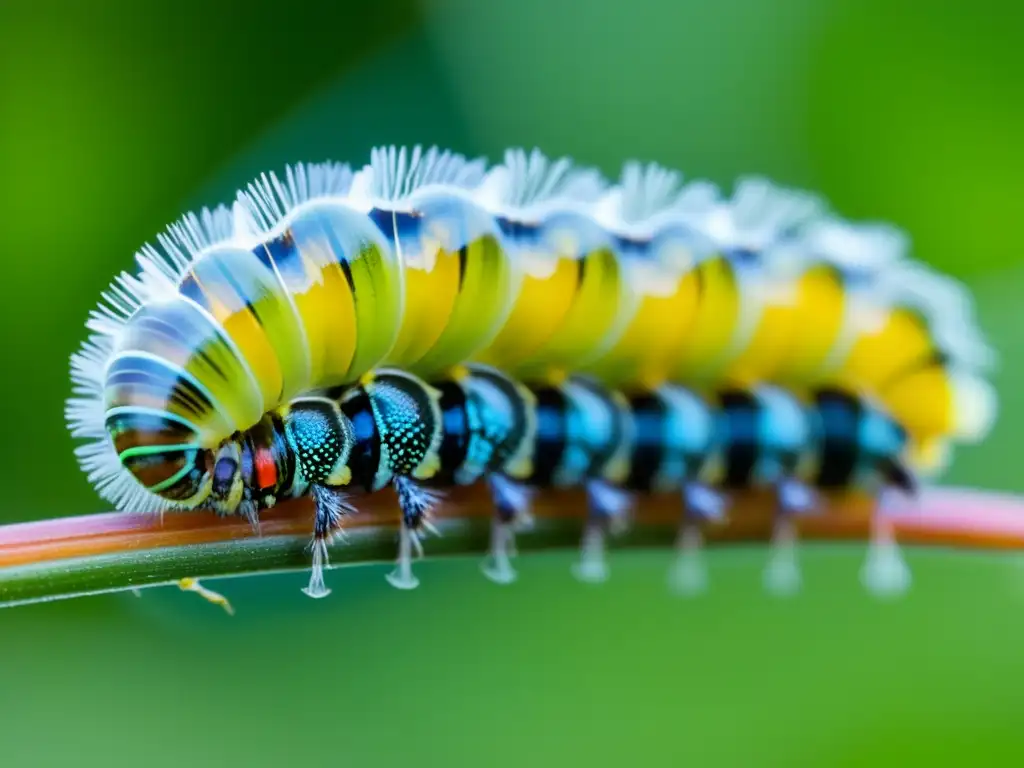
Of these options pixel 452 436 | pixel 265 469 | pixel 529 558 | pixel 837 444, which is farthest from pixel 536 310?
pixel 529 558

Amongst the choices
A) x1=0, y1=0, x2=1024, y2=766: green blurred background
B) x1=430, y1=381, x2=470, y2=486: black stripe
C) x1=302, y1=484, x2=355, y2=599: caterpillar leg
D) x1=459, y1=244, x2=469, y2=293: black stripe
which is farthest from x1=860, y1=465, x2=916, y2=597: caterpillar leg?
x1=302, y1=484, x2=355, y2=599: caterpillar leg

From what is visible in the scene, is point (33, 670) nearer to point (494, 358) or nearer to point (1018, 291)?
point (494, 358)

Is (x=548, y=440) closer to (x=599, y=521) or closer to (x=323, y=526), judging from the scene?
(x=599, y=521)

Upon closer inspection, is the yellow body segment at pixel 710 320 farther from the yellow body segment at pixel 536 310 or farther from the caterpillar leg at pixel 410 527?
the caterpillar leg at pixel 410 527

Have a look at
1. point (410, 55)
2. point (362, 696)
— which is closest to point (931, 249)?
point (410, 55)

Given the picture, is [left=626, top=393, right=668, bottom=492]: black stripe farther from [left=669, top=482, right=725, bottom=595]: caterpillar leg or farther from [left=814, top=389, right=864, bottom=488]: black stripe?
[left=814, top=389, right=864, bottom=488]: black stripe

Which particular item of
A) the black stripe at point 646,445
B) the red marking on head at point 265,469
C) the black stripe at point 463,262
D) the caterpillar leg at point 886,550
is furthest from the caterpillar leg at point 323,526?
the caterpillar leg at point 886,550
